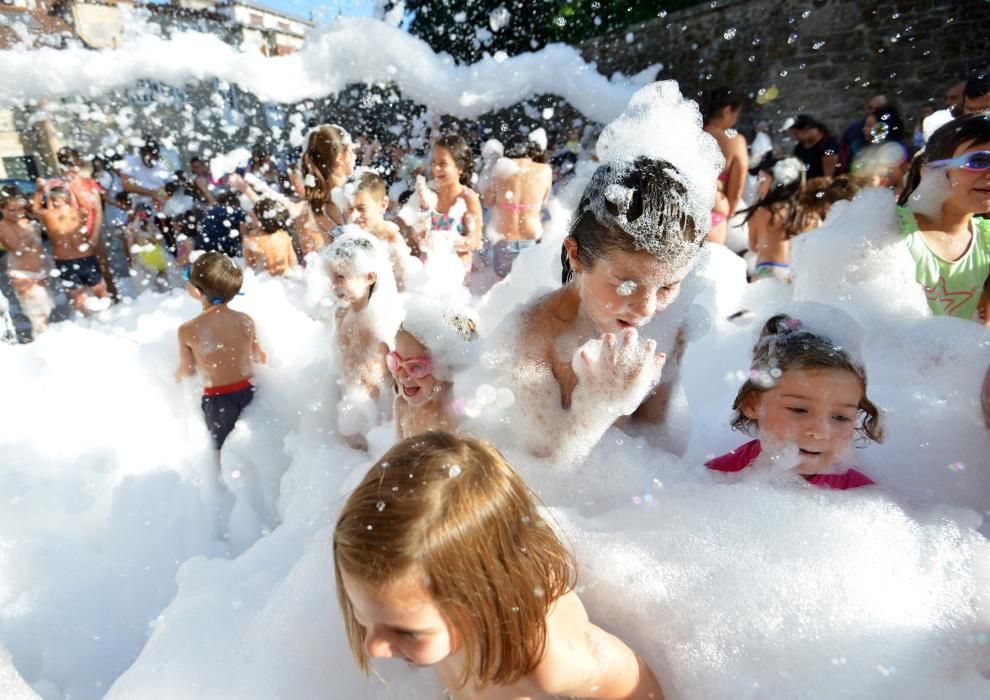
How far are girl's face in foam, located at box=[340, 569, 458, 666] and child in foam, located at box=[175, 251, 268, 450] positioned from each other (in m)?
2.16

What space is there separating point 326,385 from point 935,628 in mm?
2475

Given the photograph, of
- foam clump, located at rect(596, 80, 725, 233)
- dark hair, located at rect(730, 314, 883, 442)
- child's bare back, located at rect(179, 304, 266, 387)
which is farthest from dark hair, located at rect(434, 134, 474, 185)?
dark hair, located at rect(730, 314, 883, 442)

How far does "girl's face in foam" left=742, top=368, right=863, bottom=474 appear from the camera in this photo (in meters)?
1.45

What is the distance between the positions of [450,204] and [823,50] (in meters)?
7.62

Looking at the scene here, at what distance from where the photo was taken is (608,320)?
1.50m

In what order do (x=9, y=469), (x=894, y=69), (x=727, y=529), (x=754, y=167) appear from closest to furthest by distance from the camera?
(x=727, y=529), (x=9, y=469), (x=754, y=167), (x=894, y=69)

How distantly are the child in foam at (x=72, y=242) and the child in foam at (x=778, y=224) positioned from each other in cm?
537

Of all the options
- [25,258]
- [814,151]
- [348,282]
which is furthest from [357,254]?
[814,151]

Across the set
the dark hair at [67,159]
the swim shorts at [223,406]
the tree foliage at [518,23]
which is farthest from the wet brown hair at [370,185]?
the tree foliage at [518,23]

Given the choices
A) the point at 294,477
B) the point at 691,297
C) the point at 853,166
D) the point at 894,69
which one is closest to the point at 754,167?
the point at 853,166

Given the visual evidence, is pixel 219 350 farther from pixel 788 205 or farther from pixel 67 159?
pixel 67 159

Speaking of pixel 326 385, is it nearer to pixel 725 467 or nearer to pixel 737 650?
pixel 725 467

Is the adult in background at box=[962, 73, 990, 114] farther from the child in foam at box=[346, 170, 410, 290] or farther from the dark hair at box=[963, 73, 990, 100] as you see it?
the child in foam at box=[346, 170, 410, 290]

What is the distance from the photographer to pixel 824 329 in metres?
1.61
